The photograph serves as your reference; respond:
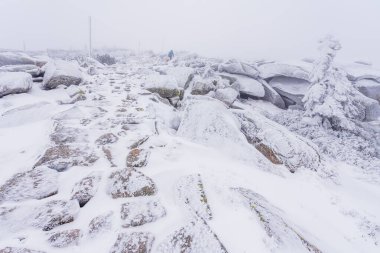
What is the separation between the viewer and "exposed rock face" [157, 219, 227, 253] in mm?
4074

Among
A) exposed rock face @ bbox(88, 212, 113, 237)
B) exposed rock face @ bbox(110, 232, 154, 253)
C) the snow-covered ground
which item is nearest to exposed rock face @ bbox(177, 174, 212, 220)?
the snow-covered ground

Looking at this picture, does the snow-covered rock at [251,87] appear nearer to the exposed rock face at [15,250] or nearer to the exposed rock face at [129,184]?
the exposed rock face at [129,184]

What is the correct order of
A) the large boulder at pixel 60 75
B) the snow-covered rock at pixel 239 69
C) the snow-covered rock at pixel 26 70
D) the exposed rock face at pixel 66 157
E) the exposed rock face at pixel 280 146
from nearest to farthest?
the exposed rock face at pixel 66 157, the exposed rock face at pixel 280 146, the large boulder at pixel 60 75, the snow-covered rock at pixel 26 70, the snow-covered rock at pixel 239 69

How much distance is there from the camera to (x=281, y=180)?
7082 mm

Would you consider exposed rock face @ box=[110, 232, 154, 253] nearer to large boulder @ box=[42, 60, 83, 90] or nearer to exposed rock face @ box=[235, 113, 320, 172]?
exposed rock face @ box=[235, 113, 320, 172]

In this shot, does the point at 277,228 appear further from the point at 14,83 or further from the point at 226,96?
the point at 14,83

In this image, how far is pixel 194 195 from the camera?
538 cm

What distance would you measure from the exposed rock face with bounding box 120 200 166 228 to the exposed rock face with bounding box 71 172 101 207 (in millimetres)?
784

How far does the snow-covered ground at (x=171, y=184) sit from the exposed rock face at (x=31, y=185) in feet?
0.06

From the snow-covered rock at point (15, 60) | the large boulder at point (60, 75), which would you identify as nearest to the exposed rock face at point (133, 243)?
the large boulder at point (60, 75)

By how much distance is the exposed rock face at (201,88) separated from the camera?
46.0ft

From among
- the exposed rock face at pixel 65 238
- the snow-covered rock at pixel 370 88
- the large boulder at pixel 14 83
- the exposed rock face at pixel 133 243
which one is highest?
the snow-covered rock at pixel 370 88

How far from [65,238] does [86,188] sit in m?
1.25

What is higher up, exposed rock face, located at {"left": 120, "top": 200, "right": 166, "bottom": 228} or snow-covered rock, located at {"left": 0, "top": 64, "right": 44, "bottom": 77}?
snow-covered rock, located at {"left": 0, "top": 64, "right": 44, "bottom": 77}
